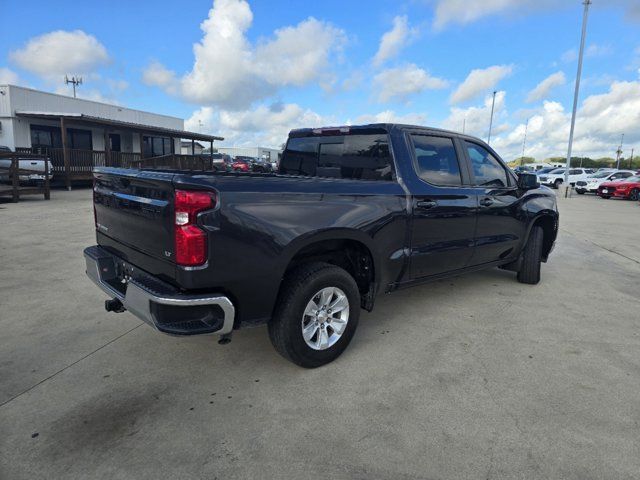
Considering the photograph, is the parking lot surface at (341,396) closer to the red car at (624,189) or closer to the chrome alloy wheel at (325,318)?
the chrome alloy wheel at (325,318)

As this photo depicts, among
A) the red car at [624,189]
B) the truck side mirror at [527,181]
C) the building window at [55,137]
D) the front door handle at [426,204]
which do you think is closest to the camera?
the front door handle at [426,204]

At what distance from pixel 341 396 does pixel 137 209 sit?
1864 mm

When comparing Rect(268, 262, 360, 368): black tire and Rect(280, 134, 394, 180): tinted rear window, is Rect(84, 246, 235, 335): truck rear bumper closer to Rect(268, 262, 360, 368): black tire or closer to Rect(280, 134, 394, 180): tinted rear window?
Rect(268, 262, 360, 368): black tire

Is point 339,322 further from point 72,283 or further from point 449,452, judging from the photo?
point 72,283

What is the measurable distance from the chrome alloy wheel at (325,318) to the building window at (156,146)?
26469 mm

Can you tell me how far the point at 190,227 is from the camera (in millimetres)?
2537

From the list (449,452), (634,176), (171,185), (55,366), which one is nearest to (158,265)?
(171,185)

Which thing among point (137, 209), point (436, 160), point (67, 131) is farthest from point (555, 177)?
point (137, 209)

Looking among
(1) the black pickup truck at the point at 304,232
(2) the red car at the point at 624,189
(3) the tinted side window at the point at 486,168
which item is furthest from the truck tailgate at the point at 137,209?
(2) the red car at the point at 624,189

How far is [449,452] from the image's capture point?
238 cm

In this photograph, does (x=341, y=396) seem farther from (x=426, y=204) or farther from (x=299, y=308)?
(x=426, y=204)

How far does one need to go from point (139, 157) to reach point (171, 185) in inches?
962

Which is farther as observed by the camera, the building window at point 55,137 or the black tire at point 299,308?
the building window at point 55,137

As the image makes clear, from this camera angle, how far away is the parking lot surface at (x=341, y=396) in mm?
2299
